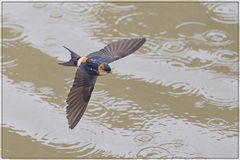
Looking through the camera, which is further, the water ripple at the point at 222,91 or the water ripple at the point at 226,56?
the water ripple at the point at 226,56

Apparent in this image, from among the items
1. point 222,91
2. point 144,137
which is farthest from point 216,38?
point 144,137

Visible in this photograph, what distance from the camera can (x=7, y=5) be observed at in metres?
4.98

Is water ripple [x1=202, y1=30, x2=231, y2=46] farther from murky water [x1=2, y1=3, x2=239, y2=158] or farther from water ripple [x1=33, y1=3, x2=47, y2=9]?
water ripple [x1=33, y1=3, x2=47, y2=9]

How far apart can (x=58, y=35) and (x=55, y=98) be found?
53cm

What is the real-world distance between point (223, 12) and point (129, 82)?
785 mm

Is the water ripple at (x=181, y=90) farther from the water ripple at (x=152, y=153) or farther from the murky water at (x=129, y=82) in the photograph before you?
the water ripple at (x=152, y=153)

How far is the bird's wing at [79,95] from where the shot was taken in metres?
3.74

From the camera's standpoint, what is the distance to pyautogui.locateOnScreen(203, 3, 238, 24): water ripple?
4.80 metres

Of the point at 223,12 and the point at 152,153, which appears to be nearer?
the point at 152,153

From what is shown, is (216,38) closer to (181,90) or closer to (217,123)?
(181,90)

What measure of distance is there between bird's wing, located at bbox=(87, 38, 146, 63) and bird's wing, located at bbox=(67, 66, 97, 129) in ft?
0.51

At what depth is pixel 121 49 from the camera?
4.00 m

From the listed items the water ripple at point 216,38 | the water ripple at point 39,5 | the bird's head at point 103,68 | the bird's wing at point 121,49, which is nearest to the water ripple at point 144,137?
the bird's wing at point 121,49

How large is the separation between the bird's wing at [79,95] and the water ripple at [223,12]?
1.24m
